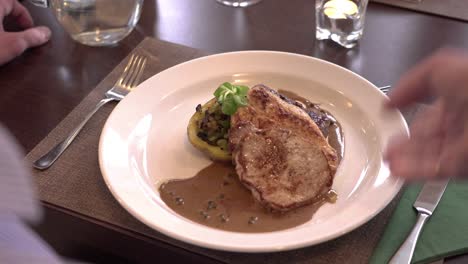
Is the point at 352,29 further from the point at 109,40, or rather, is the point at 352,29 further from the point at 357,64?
the point at 109,40

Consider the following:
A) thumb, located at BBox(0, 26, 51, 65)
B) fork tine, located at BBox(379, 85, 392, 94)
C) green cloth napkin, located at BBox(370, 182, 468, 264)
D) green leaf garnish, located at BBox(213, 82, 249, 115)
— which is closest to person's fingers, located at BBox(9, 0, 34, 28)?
thumb, located at BBox(0, 26, 51, 65)

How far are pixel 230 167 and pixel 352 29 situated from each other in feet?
2.03

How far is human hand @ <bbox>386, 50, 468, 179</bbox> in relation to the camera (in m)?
0.64

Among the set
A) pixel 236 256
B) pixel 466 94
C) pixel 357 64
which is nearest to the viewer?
pixel 466 94

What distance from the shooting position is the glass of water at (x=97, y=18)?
1528 mm

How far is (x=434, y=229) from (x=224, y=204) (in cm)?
39

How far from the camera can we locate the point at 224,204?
1.06 metres

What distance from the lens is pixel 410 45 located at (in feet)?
5.03

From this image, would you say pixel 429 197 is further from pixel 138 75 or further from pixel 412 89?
pixel 138 75

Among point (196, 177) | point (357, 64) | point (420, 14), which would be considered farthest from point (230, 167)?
point (420, 14)

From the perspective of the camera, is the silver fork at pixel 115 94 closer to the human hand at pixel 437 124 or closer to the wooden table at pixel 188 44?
the wooden table at pixel 188 44

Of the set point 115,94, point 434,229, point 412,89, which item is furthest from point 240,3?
point 412,89

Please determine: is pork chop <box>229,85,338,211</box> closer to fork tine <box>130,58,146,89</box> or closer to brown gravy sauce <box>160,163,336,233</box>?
brown gravy sauce <box>160,163,336,233</box>

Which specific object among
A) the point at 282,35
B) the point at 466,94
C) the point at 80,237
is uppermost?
the point at 466,94
